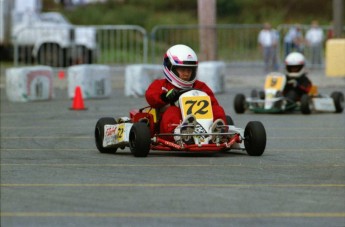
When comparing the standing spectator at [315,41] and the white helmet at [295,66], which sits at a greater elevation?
the standing spectator at [315,41]

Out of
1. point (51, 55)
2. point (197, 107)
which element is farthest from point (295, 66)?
point (51, 55)

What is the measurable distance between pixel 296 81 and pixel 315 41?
13.3 meters

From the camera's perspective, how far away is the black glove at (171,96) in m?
13.8

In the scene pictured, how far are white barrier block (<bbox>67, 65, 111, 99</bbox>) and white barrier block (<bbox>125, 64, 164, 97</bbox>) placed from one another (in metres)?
0.54

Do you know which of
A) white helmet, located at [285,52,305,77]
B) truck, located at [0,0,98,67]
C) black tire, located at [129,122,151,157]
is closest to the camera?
black tire, located at [129,122,151,157]

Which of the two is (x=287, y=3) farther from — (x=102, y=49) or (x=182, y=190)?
(x=182, y=190)

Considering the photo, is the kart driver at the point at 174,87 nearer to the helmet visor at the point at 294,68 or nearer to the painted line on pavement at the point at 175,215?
the painted line on pavement at the point at 175,215

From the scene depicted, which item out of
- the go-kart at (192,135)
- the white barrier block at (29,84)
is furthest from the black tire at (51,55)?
the go-kart at (192,135)

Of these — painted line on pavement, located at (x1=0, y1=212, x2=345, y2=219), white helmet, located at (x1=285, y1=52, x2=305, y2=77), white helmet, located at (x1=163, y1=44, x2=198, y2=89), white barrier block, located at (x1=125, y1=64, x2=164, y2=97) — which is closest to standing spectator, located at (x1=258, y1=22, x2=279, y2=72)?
white barrier block, located at (x1=125, y1=64, x2=164, y2=97)

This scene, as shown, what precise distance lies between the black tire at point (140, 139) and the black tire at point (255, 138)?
3.65 ft

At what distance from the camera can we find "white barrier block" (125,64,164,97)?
27812mm

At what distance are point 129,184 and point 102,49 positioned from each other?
2372 centimetres

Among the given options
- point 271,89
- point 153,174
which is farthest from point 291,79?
point 153,174

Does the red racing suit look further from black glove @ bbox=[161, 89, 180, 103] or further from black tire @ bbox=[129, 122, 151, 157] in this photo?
black tire @ bbox=[129, 122, 151, 157]
